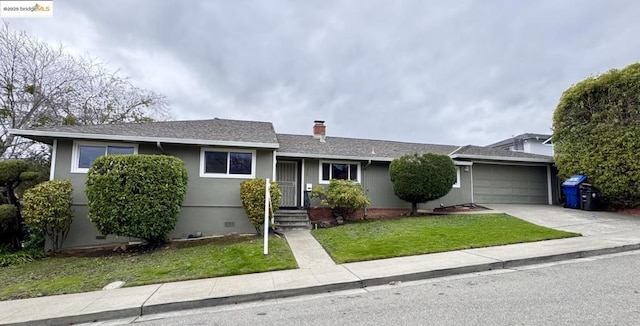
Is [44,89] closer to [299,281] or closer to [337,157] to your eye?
[337,157]

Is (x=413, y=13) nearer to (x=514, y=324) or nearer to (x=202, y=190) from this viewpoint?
(x=202, y=190)

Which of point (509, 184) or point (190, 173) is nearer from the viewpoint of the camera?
point (190, 173)

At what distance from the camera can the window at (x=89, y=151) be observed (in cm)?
960

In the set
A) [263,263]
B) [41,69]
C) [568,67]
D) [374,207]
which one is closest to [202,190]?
[263,263]

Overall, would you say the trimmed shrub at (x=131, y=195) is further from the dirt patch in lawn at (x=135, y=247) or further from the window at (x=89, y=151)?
the window at (x=89, y=151)

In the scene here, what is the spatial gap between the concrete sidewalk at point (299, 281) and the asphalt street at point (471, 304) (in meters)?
0.20

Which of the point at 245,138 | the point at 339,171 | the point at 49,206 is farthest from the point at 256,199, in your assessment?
the point at 49,206

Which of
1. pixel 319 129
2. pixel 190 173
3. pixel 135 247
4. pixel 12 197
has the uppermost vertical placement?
pixel 319 129

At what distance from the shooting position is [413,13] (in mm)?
12273

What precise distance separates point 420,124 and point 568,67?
10235 millimetres

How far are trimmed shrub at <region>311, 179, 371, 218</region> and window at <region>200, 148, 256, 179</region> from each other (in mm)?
2618

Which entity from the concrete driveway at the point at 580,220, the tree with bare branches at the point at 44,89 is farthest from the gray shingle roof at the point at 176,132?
the concrete driveway at the point at 580,220

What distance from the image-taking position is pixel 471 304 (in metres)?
3.97

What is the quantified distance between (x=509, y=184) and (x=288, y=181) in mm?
10664
